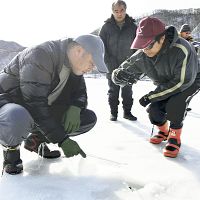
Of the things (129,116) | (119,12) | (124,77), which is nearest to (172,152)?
(124,77)

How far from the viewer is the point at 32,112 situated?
253 centimetres

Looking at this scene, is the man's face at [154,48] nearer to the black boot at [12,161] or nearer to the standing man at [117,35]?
the black boot at [12,161]

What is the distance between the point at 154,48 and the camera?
2.96 m

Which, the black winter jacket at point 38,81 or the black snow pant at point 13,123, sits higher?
the black winter jacket at point 38,81

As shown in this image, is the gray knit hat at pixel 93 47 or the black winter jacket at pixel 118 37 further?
the black winter jacket at pixel 118 37

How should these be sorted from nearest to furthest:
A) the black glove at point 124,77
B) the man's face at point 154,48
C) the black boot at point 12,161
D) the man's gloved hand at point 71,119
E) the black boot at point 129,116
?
the black boot at point 12,161
the man's gloved hand at point 71,119
the man's face at point 154,48
the black glove at point 124,77
the black boot at point 129,116

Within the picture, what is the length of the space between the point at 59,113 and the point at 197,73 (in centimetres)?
139

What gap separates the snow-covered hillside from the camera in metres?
2.29

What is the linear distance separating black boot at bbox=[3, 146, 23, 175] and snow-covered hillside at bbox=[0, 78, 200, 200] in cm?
5

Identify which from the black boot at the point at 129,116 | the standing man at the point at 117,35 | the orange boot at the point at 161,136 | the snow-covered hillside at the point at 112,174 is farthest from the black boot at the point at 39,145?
the black boot at the point at 129,116

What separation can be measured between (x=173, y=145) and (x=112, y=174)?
2.49 ft

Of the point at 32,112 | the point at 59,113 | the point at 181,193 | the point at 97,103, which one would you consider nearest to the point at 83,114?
the point at 59,113

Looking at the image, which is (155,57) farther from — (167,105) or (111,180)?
(111,180)

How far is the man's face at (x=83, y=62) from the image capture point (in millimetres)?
2444
